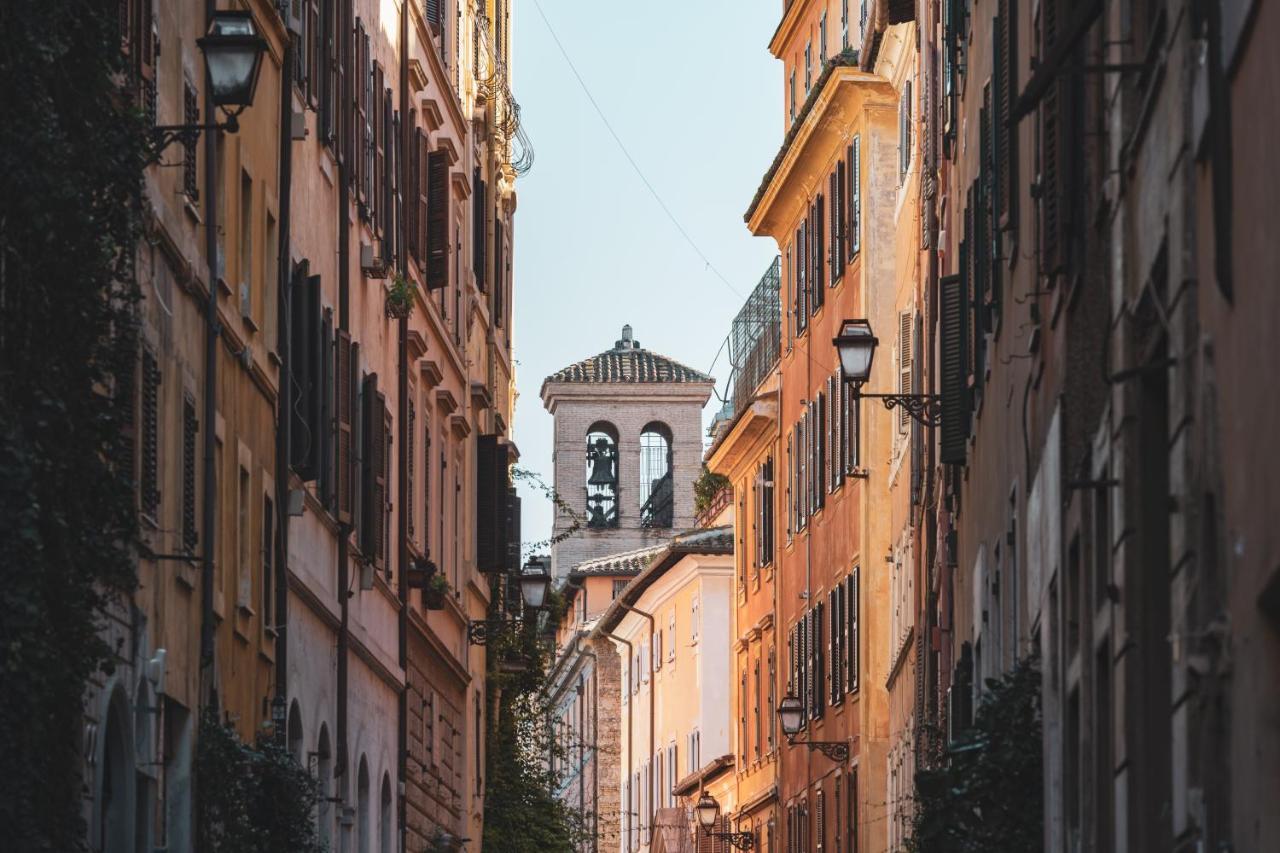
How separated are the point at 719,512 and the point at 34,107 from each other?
5481 cm

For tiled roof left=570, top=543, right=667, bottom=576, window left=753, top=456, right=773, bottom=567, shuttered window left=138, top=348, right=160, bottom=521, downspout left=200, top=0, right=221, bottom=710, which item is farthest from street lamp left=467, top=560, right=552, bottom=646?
tiled roof left=570, top=543, right=667, bottom=576

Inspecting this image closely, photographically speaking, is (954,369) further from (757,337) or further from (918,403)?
(757,337)

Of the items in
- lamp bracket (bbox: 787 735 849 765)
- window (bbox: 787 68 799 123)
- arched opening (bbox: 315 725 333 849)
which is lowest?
arched opening (bbox: 315 725 333 849)

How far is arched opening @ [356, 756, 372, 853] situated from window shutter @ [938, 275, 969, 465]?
9.07 m

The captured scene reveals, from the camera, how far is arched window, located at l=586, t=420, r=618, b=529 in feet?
323

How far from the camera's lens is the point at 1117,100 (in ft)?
40.8

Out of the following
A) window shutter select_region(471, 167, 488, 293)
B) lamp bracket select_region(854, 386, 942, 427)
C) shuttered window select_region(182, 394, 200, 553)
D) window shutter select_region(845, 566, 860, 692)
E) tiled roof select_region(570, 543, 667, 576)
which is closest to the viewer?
shuttered window select_region(182, 394, 200, 553)

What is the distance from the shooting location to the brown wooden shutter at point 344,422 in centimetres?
2855

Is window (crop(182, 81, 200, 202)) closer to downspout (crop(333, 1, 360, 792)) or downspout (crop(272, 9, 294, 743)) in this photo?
downspout (crop(272, 9, 294, 743))

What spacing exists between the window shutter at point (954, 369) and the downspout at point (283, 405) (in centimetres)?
572

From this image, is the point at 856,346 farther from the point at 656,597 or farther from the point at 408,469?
the point at 656,597

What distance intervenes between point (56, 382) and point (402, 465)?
790 inches

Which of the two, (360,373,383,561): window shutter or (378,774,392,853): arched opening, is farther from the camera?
(378,774,392,853): arched opening

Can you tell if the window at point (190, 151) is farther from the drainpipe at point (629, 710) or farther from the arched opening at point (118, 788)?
the drainpipe at point (629, 710)
